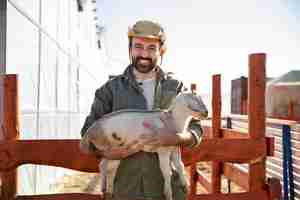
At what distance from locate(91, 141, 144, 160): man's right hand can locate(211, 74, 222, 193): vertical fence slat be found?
2.67m

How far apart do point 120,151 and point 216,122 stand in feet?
9.46

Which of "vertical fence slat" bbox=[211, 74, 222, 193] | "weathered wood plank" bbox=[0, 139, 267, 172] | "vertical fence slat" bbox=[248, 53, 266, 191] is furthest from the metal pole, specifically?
"vertical fence slat" bbox=[248, 53, 266, 191]

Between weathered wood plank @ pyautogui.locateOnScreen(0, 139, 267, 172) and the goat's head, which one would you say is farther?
weathered wood plank @ pyautogui.locateOnScreen(0, 139, 267, 172)

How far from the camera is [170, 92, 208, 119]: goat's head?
4.76ft

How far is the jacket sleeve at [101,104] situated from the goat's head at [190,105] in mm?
304

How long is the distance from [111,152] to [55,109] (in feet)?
17.3

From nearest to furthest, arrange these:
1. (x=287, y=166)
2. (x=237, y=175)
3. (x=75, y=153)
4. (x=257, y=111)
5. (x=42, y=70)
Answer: (x=75, y=153)
(x=257, y=111)
(x=237, y=175)
(x=287, y=166)
(x=42, y=70)

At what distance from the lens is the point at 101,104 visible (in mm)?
1638

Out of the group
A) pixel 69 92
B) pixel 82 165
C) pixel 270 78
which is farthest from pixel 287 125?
pixel 270 78

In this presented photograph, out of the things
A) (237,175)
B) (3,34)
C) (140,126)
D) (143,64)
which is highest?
(3,34)

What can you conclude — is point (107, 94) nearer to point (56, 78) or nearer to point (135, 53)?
point (135, 53)

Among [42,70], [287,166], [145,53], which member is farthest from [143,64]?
[42,70]

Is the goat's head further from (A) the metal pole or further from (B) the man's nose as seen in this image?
(A) the metal pole

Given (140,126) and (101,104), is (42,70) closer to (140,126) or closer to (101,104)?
(101,104)
